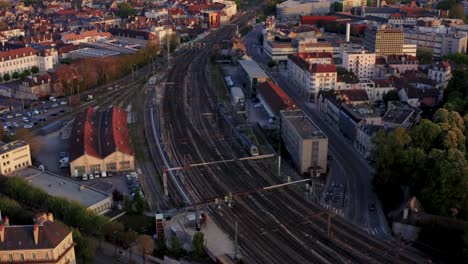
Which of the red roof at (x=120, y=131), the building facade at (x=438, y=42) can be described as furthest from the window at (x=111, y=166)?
the building facade at (x=438, y=42)

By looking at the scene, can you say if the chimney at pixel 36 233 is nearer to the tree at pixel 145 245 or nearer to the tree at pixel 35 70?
the tree at pixel 145 245

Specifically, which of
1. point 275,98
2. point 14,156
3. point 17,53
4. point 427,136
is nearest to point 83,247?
point 14,156

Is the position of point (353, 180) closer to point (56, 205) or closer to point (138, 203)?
point (138, 203)

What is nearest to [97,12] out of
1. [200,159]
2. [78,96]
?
[78,96]

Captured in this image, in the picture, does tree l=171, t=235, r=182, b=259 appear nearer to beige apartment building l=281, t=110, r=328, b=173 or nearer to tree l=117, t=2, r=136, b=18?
beige apartment building l=281, t=110, r=328, b=173

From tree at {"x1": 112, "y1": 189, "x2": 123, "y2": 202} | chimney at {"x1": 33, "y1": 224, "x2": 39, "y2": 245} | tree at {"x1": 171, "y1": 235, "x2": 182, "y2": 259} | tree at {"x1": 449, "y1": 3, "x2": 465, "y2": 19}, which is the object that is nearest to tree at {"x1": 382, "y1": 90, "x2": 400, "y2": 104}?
tree at {"x1": 112, "y1": 189, "x2": 123, "y2": 202}

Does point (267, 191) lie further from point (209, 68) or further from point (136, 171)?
point (209, 68)
